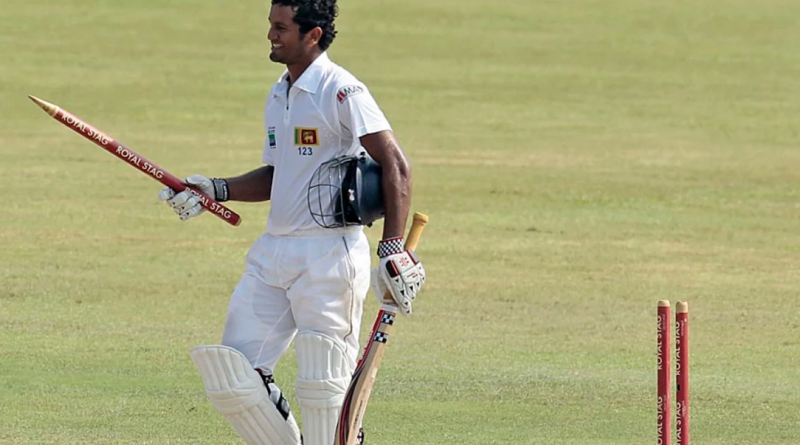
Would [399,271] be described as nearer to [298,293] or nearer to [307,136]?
[298,293]

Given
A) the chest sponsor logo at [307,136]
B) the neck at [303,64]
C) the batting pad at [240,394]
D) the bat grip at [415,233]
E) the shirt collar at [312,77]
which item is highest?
the neck at [303,64]

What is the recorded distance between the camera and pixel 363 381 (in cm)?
639

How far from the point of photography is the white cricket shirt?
20.8 feet

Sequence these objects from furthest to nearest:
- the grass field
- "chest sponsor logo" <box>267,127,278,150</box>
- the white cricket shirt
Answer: the grass field → "chest sponsor logo" <box>267,127,278,150</box> → the white cricket shirt

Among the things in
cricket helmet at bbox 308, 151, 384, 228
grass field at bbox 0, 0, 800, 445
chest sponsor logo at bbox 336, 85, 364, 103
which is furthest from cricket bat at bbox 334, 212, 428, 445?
grass field at bbox 0, 0, 800, 445

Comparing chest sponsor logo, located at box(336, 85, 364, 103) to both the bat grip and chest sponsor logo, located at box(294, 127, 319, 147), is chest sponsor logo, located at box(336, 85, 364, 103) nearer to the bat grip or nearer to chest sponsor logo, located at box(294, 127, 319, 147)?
chest sponsor logo, located at box(294, 127, 319, 147)

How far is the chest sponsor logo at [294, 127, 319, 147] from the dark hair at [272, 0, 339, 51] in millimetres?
368

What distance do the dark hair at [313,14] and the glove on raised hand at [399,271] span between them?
2.89 ft

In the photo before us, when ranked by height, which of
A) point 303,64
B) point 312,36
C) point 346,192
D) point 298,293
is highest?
point 312,36

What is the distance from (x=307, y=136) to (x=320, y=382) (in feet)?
3.08

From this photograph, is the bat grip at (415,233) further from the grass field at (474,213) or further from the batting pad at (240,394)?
the grass field at (474,213)

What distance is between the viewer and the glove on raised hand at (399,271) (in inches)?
245

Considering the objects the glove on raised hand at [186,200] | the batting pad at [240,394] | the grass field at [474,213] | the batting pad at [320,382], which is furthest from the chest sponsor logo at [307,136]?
the grass field at [474,213]

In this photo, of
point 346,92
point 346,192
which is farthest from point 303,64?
point 346,192
